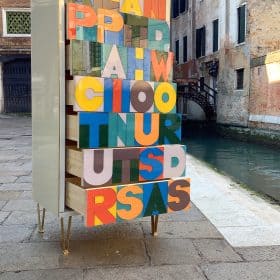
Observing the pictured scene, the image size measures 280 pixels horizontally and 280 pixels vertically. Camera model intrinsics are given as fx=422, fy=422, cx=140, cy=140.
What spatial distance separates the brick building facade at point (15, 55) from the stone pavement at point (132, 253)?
1863 cm

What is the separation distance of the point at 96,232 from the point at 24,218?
2.93 feet

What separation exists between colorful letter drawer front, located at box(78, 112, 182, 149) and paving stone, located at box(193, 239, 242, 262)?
870 mm

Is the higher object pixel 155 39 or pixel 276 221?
pixel 155 39

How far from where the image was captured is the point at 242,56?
67.6ft

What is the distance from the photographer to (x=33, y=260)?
310 centimetres

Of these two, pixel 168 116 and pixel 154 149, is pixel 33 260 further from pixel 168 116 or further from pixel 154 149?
pixel 168 116

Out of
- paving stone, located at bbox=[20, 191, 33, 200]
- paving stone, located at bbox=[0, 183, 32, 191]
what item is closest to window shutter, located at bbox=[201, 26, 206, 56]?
paving stone, located at bbox=[0, 183, 32, 191]

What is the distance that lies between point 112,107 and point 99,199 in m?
0.68

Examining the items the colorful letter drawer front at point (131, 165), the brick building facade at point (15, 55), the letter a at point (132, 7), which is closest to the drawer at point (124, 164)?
the colorful letter drawer front at point (131, 165)

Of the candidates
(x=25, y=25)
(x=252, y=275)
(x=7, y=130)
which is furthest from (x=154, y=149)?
(x=25, y=25)

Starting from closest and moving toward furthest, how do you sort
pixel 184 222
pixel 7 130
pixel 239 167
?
pixel 184 222
pixel 239 167
pixel 7 130

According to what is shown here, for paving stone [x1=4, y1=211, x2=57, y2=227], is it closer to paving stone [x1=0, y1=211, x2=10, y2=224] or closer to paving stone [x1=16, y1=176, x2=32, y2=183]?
paving stone [x1=0, y1=211, x2=10, y2=224]

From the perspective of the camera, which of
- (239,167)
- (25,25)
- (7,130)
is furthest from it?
(25,25)

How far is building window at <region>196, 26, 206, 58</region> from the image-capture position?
84.4 ft
